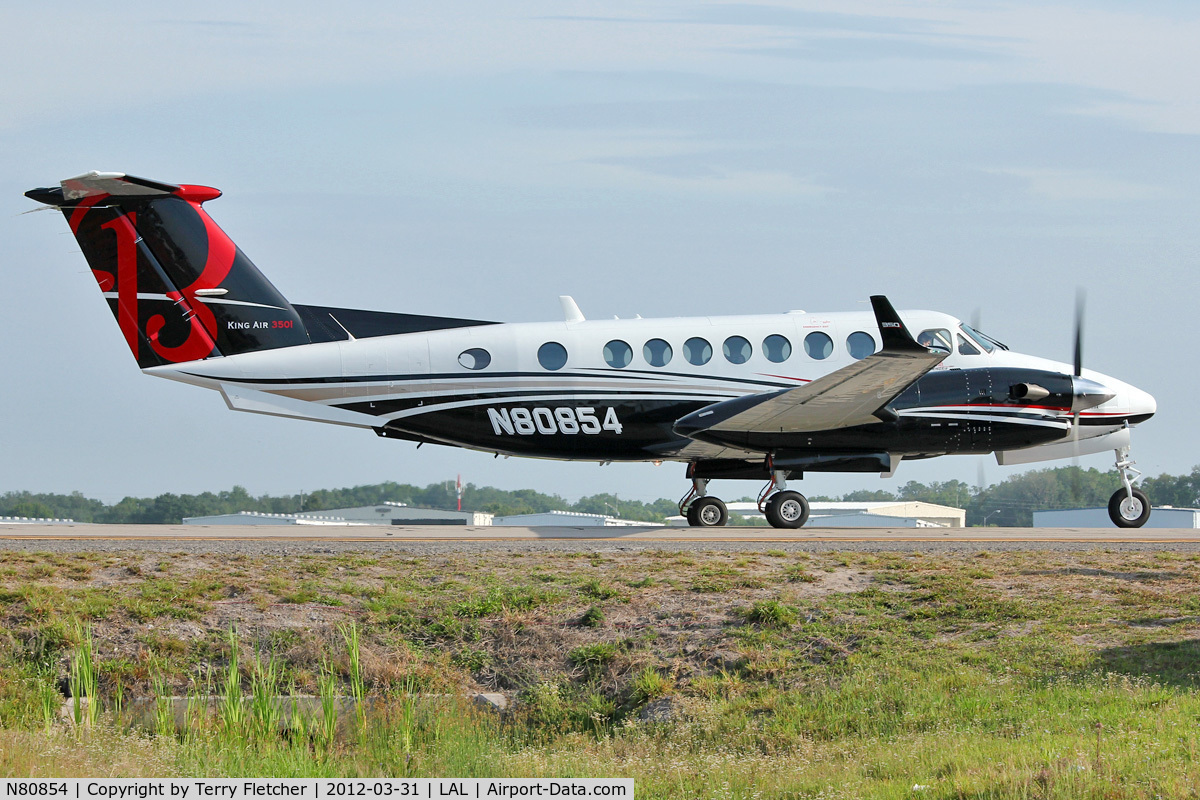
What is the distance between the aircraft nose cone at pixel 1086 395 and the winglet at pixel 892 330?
19.2 ft

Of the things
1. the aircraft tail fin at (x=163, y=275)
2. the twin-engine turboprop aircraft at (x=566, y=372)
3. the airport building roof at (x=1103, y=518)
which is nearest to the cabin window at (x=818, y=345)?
the twin-engine turboprop aircraft at (x=566, y=372)

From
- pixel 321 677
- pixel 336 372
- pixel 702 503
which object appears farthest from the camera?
pixel 702 503

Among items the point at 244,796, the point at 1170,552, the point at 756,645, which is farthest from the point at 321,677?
the point at 1170,552

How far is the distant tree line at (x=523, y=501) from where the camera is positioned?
6425cm

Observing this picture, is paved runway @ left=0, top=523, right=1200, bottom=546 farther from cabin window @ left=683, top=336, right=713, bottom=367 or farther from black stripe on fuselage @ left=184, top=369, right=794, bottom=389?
cabin window @ left=683, top=336, right=713, bottom=367

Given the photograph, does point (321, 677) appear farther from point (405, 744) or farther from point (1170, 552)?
point (1170, 552)

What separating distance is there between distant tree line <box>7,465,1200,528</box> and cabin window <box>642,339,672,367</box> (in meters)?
38.0

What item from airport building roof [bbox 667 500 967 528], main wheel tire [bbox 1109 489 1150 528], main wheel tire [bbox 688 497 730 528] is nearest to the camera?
main wheel tire [bbox 1109 489 1150 528]

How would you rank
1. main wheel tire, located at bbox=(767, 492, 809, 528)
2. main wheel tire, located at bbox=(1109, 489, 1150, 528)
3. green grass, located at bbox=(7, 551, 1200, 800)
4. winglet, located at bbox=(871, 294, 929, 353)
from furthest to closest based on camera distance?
main wheel tire, located at bbox=(1109, 489, 1150, 528) → main wheel tire, located at bbox=(767, 492, 809, 528) → winglet, located at bbox=(871, 294, 929, 353) → green grass, located at bbox=(7, 551, 1200, 800)

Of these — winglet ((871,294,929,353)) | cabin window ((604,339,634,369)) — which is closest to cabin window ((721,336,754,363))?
cabin window ((604,339,634,369))

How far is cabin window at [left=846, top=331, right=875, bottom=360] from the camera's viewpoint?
2488 centimetres

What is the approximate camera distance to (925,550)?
19.4 metres

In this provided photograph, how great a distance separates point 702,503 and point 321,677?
1430 centimetres

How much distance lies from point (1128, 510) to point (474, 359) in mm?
15311
